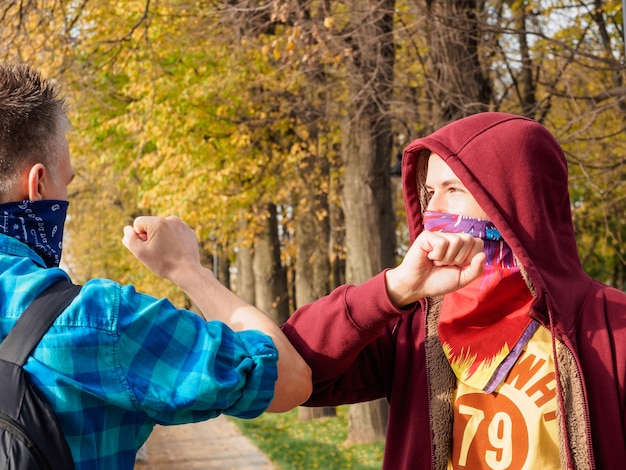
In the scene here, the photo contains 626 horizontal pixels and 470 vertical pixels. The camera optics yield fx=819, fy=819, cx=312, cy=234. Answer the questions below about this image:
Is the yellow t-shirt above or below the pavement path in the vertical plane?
above

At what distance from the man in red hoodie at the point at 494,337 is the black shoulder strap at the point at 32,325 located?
28.5 inches

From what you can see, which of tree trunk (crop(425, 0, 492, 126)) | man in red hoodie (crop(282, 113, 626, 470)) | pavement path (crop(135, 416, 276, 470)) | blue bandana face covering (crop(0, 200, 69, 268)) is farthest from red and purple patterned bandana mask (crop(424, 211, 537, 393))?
pavement path (crop(135, 416, 276, 470))

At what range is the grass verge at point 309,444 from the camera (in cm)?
988

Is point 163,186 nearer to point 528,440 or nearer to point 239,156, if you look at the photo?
point 239,156

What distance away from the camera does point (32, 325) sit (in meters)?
1.80

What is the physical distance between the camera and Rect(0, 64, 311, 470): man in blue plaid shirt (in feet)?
5.94

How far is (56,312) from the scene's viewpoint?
5.94ft

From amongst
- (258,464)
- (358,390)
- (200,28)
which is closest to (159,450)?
(258,464)

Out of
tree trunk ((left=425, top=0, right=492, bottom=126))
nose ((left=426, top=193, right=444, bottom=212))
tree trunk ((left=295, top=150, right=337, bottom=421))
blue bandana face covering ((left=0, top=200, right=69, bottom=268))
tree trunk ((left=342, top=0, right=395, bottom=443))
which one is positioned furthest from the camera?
tree trunk ((left=295, top=150, right=337, bottom=421))

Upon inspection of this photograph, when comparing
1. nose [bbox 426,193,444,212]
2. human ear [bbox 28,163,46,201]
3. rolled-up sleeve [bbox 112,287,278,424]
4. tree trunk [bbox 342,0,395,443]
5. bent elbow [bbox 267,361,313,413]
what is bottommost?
bent elbow [bbox 267,361,313,413]

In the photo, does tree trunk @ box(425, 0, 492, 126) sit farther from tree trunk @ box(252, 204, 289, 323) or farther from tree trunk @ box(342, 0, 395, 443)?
tree trunk @ box(252, 204, 289, 323)

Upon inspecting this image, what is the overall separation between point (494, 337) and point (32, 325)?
1.38 m

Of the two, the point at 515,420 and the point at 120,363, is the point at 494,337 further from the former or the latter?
the point at 120,363

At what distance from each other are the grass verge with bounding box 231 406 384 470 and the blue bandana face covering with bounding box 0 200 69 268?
787 centimetres
